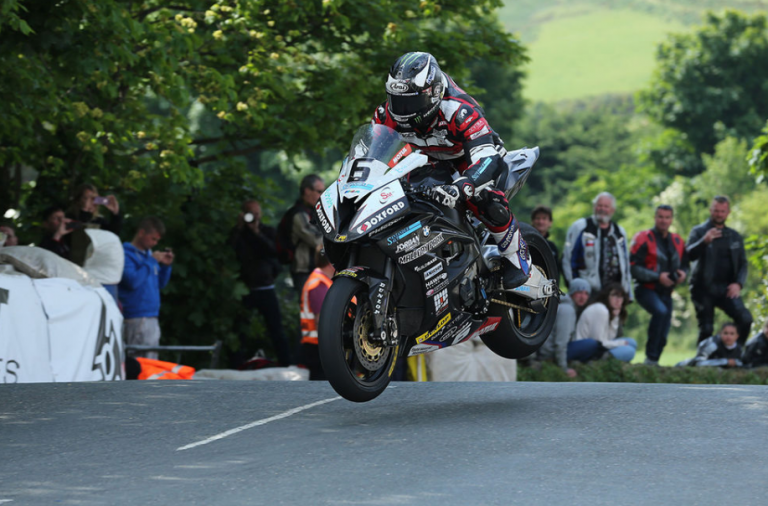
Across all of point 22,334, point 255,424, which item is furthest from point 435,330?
point 22,334

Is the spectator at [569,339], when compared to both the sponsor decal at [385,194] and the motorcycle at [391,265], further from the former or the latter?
the sponsor decal at [385,194]

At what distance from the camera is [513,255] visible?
27.5 feet

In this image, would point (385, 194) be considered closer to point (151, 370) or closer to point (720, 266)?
point (151, 370)

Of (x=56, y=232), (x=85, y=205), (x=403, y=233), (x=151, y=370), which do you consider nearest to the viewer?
(x=403, y=233)

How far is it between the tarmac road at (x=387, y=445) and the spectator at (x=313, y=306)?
2.05 m

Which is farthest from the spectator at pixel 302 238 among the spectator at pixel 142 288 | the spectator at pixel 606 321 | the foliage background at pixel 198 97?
the spectator at pixel 606 321

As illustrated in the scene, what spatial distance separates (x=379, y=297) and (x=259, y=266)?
303 inches

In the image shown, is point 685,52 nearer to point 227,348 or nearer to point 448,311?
point 227,348

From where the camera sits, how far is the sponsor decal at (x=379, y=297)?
708 centimetres

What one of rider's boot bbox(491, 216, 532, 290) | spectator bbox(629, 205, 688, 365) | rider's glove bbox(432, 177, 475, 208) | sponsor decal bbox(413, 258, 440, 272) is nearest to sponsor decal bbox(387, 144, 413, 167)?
rider's glove bbox(432, 177, 475, 208)

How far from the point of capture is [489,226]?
26.5ft

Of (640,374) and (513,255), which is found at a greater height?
(513,255)

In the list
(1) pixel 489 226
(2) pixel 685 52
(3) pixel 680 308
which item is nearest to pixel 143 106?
(1) pixel 489 226

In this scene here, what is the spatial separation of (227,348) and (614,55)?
624ft
